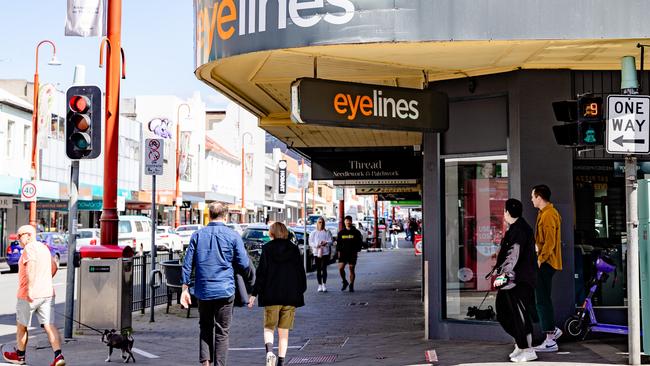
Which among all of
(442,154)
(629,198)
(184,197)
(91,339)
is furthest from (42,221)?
(629,198)

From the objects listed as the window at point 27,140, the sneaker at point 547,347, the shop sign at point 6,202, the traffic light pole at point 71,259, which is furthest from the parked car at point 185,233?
the sneaker at point 547,347

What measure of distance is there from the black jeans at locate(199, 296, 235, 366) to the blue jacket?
107 mm

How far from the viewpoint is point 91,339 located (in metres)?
11.6

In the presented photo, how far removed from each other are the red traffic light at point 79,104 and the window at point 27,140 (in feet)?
103

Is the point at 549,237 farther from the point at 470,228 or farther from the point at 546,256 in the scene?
the point at 470,228

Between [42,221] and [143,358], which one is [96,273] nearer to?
[143,358]

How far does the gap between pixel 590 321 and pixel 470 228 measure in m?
1.93

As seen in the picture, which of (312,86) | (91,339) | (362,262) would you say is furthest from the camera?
(362,262)

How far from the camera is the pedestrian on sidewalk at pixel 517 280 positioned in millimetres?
8617

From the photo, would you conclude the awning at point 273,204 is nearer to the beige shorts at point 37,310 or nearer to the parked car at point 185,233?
the parked car at point 185,233

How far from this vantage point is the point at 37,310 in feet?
30.3

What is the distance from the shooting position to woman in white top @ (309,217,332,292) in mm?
19797

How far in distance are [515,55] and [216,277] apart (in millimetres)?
4131

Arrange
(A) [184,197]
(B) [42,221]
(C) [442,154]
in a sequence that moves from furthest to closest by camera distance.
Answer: (A) [184,197]
(B) [42,221]
(C) [442,154]
